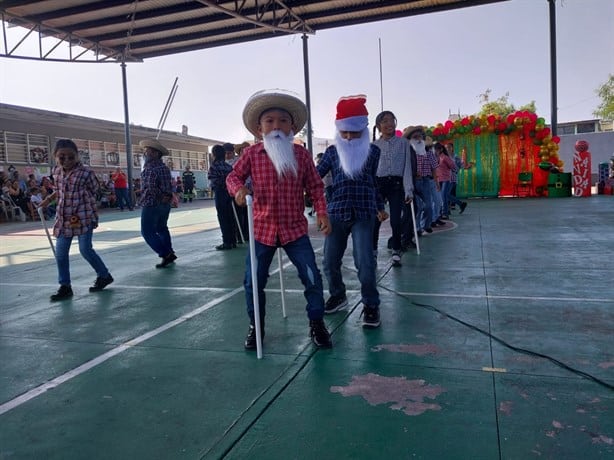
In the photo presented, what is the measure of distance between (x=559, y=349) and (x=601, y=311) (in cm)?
111

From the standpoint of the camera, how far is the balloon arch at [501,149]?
59.9ft

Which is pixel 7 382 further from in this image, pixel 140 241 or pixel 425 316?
pixel 140 241

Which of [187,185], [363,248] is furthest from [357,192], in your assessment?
[187,185]

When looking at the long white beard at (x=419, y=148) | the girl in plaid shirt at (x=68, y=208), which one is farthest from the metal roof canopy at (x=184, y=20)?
the girl in plaid shirt at (x=68, y=208)

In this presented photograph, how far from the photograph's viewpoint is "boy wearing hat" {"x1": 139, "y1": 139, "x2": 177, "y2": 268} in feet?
22.1

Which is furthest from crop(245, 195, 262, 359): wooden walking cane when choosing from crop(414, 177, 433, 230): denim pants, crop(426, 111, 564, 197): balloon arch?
crop(426, 111, 564, 197): balloon arch

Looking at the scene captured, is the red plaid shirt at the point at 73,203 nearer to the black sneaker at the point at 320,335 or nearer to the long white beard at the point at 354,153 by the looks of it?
the long white beard at the point at 354,153

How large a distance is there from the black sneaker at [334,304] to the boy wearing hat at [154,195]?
3342mm

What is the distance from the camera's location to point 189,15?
641 inches

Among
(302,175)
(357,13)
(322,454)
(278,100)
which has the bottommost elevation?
(322,454)

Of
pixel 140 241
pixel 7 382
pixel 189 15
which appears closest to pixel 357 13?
pixel 189 15

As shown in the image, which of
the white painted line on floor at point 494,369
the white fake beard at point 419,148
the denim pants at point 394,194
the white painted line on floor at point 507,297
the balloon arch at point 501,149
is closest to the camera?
the white painted line on floor at point 494,369

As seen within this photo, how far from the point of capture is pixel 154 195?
6734mm

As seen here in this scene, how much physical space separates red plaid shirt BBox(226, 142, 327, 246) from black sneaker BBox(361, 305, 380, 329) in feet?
2.96
